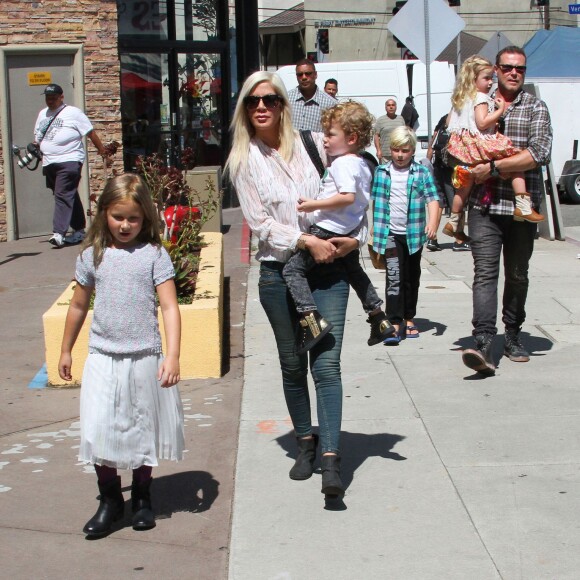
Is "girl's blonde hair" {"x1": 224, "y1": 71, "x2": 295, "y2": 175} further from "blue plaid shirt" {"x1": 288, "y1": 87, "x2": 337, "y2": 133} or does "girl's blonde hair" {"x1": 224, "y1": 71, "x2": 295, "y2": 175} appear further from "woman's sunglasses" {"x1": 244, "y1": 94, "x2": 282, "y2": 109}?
"blue plaid shirt" {"x1": 288, "y1": 87, "x2": 337, "y2": 133}

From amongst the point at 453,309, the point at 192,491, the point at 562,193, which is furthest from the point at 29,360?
the point at 562,193

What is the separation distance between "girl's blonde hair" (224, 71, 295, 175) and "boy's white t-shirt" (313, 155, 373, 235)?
0.24m

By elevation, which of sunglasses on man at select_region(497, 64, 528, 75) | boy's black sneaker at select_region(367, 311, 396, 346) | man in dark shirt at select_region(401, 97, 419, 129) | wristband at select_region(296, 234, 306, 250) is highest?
man in dark shirt at select_region(401, 97, 419, 129)

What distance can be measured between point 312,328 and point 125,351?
0.83m

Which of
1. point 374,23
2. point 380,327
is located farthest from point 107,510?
point 374,23

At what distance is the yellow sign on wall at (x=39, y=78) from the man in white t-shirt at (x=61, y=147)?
0.79m

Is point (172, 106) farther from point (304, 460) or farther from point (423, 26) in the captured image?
point (304, 460)

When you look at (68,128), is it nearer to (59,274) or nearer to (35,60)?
(35,60)

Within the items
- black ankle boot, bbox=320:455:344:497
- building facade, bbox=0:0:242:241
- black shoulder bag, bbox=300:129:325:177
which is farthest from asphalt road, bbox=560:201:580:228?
black ankle boot, bbox=320:455:344:497

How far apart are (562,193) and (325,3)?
110ft

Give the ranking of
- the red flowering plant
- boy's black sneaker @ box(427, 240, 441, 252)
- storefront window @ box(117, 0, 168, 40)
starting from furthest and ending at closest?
storefront window @ box(117, 0, 168, 40)
boy's black sneaker @ box(427, 240, 441, 252)
the red flowering plant

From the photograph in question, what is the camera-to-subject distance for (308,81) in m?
8.95

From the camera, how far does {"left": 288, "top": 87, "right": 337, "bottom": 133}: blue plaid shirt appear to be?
8953mm

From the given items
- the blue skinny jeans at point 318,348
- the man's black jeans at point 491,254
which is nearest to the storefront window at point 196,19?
the man's black jeans at point 491,254
